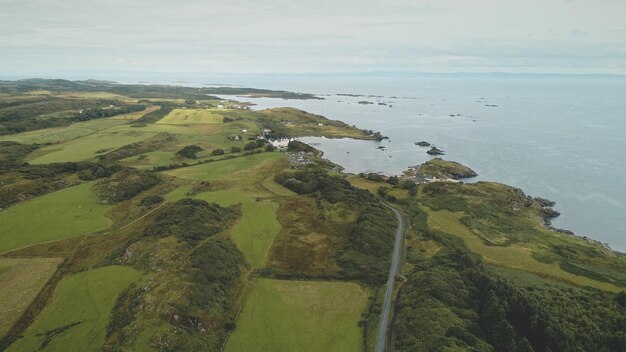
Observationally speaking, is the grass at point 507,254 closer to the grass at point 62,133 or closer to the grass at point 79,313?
the grass at point 79,313

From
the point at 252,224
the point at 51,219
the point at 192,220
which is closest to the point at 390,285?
the point at 252,224

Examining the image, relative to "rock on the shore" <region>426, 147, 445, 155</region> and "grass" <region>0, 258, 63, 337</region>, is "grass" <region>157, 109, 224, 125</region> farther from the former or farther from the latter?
"grass" <region>0, 258, 63, 337</region>

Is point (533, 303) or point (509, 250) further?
point (509, 250)

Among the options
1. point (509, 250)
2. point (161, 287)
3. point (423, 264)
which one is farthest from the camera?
point (509, 250)

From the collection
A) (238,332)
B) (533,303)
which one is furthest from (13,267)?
(533,303)

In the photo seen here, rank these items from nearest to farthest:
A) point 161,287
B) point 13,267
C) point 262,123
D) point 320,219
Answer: point 161,287, point 13,267, point 320,219, point 262,123

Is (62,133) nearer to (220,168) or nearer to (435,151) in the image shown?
(220,168)

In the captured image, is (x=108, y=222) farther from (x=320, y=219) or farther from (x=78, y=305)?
(x=320, y=219)
